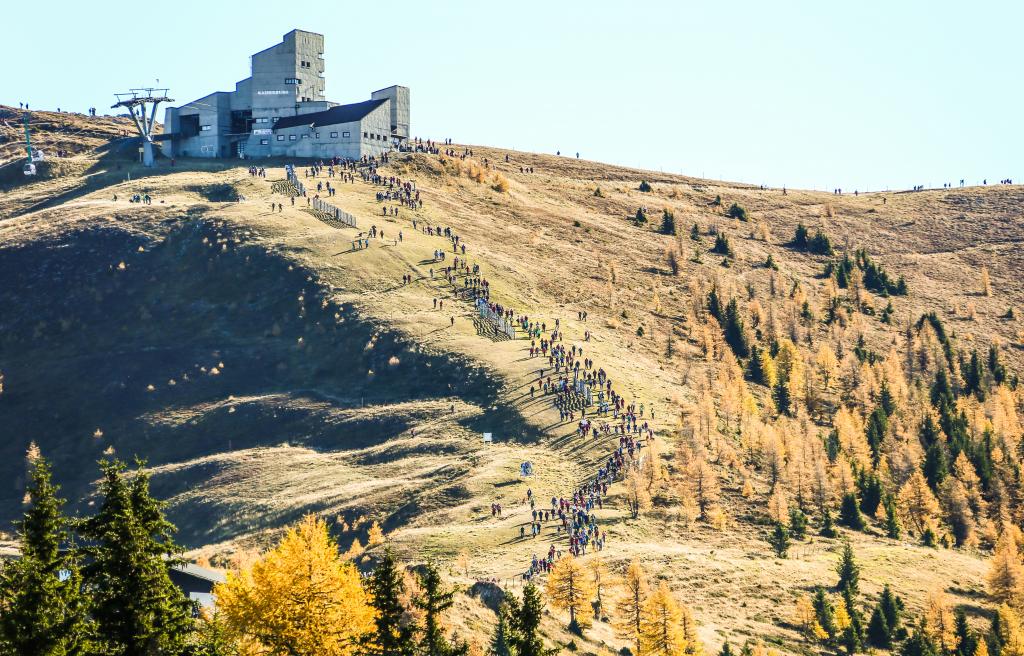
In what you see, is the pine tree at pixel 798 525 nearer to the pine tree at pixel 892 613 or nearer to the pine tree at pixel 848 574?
the pine tree at pixel 848 574

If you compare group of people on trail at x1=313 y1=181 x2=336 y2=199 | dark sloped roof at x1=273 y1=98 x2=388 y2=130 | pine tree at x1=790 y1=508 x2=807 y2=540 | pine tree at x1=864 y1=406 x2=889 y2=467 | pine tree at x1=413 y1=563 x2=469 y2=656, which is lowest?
pine tree at x1=790 y1=508 x2=807 y2=540

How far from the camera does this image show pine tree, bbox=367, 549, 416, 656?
33688mm

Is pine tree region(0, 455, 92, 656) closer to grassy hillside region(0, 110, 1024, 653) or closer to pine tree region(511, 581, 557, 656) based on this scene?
pine tree region(511, 581, 557, 656)

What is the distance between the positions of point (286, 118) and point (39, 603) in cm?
12441

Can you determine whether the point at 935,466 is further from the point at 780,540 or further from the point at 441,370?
the point at 441,370

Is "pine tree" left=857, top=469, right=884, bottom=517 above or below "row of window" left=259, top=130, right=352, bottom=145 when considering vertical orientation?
below

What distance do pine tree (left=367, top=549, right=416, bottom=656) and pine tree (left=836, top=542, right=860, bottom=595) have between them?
4537 cm

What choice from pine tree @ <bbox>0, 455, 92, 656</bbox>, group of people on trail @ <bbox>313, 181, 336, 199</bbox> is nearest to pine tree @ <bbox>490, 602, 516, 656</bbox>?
pine tree @ <bbox>0, 455, 92, 656</bbox>

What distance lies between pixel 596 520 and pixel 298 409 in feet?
101

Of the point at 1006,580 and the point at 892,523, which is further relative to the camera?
the point at 892,523

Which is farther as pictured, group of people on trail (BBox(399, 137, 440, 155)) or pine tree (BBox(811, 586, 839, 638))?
group of people on trail (BBox(399, 137, 440, 155))

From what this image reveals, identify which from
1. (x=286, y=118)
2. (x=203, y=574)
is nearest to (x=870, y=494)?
(x=203, y=574)

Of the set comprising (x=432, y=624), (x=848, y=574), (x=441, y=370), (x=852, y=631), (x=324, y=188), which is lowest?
(x=852, y=631)

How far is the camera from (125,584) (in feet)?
92.5
